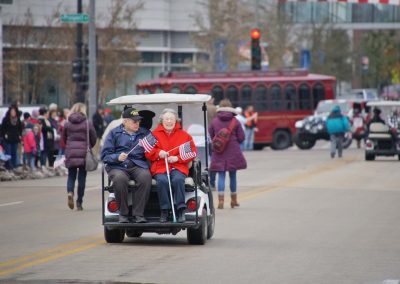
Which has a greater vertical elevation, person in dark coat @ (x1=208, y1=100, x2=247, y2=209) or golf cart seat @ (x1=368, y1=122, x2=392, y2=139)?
person in dark coat @ (x1=208, y1=100, x2=247, y2=209)

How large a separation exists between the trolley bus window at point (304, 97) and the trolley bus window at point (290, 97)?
272 millimetres

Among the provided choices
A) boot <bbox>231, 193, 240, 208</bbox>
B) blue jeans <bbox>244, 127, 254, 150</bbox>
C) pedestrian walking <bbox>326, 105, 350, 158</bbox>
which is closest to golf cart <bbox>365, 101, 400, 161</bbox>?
pedestrian walking <bbox>326, 105, 350, 158</bbox>

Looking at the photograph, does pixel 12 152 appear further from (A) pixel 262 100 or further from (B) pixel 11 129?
(A) pixel 262 100

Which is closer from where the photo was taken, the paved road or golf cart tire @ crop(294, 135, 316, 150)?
the paved road

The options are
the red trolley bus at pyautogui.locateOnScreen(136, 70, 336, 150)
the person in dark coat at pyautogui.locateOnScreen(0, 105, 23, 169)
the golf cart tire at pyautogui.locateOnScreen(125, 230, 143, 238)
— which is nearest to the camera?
the golf cart tire at pyautogui.locateOnScreen(125, 230, 143, 238)

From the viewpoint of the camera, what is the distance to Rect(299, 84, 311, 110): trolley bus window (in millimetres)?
54469

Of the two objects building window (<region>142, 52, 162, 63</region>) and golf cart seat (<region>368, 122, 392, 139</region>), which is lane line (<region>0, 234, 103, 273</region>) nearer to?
golf cart seat (<region>368, 122, 392, 139</region>)

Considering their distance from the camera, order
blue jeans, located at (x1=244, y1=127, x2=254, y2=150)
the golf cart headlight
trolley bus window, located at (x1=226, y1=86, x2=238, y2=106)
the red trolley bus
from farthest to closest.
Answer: trolley bus window, located at (x1=226, y1=86, x2=238, y2=106) → the red trolley bus → the golf cart headlight → blue jeans, located at (x1=244, y1=127, x2=254, y2=150)

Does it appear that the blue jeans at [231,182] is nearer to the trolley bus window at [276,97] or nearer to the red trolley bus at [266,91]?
the red trolley bus at [266,91]

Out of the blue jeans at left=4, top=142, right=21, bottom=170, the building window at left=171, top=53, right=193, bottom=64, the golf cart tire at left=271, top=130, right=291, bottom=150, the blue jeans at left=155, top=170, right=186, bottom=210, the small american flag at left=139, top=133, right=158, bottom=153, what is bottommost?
the golf cart tire at left=271, top=130, right=291, bottom=150

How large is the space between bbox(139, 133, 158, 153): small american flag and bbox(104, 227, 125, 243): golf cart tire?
3.45 ft

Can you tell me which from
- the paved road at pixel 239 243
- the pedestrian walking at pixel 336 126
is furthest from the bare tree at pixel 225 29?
the paved road at pixel 239 243

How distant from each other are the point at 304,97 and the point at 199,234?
3992 cm

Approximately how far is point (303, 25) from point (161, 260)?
74343 mm
